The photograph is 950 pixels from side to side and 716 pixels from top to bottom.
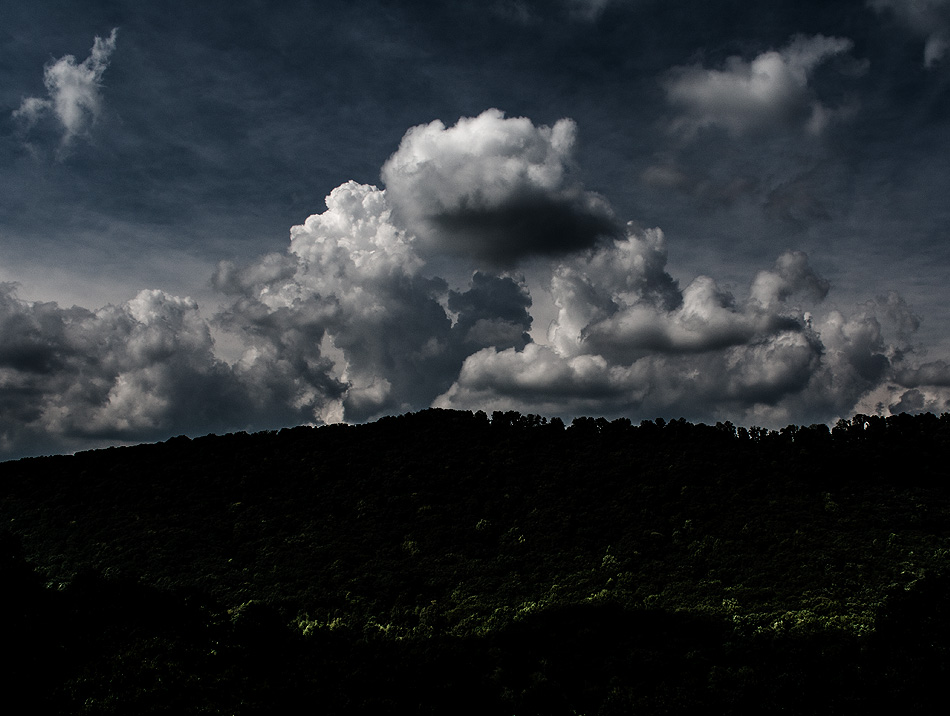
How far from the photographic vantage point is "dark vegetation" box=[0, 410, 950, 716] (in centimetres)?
2350

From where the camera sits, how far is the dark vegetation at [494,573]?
2350 centimetres

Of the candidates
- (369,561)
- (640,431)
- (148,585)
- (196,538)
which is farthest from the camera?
(640,431)

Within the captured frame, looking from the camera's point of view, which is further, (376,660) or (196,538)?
(196,538)

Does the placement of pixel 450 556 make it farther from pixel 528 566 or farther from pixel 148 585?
pixel 148 585

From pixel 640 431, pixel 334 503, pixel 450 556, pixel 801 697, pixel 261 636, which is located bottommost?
pixel 801 697

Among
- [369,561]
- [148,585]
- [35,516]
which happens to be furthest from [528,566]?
[35,516]

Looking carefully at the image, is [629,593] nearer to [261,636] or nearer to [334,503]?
[261,636]

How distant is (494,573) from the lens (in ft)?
104

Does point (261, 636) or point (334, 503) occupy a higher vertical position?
point (334, 503)

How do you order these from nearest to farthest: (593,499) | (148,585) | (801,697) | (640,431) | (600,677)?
(801,697) < (600,677) < (148,585) < (593,499) < (640,431)

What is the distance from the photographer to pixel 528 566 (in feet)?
105

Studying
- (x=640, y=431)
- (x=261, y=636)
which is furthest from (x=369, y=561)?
(x=640, y=431)

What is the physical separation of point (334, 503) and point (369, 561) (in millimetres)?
8231

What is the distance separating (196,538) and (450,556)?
45.8 ft
